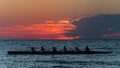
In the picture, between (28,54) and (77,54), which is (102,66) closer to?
(77,54)

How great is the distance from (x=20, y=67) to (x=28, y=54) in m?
23.9

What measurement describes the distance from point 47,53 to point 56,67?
2076 cm

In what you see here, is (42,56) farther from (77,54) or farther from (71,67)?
(71,67)

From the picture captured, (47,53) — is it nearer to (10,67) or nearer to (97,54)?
(97,54)

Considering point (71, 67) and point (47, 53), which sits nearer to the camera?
point (71, 67)

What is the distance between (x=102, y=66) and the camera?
171ft

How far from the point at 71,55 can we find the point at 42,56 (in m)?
5.47

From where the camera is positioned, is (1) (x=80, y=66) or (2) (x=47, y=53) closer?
(1) (x=80, y=66)

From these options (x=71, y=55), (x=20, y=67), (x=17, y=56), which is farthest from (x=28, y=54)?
(x=20, y=67)

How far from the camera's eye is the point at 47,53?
71.9 meters

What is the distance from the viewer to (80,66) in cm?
5272

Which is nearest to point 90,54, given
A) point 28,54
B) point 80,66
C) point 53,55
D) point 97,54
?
point 97,54

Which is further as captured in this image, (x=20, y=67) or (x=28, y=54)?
(x=28, y=54)

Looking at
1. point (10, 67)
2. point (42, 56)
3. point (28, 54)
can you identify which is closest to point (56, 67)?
point (10, 67)
